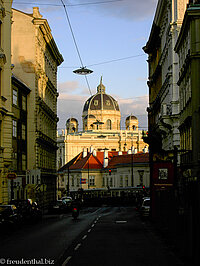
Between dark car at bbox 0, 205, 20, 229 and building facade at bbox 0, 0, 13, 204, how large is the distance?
23.0ft

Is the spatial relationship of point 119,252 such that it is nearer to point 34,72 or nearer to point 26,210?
point 26,210

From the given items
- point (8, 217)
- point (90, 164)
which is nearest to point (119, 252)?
point (8, 217)

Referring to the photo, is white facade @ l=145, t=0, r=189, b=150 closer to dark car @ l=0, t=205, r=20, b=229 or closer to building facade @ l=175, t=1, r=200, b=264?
building facade @ l=175, t=1, r=200, b=264

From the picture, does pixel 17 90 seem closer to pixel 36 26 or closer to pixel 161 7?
pixel 36 26

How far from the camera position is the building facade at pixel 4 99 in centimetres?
3806

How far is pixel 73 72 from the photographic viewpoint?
Answer: 44.8 metres

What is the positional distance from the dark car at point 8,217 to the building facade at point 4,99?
7002 millimetres

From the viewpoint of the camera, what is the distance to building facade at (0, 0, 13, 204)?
38.1m

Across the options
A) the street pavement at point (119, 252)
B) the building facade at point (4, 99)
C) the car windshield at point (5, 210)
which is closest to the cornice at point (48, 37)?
the building facade at point (4, 99)

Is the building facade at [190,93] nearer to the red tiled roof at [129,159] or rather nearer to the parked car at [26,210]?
the parked car at [26,210]

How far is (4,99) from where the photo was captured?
1510 inches

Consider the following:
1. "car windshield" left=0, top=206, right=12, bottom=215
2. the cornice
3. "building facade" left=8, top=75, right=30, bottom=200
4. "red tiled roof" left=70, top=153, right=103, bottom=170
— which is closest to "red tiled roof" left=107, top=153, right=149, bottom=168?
"red tiled roof" left=70, top=153, right=103, bottom=170

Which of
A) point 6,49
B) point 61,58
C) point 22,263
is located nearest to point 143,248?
point 22,263

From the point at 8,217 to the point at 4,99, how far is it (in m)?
10.5
